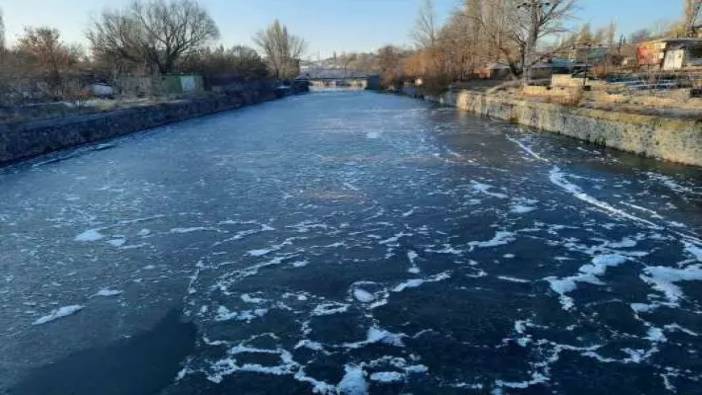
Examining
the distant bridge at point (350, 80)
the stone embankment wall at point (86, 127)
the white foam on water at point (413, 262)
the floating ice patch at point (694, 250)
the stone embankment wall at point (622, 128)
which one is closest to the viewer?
the white foam on water at point (413, 262)

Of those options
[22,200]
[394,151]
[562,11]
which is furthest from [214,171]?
[562,11]

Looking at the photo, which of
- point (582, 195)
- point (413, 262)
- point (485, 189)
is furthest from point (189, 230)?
point (582, 195)

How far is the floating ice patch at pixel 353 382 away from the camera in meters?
4.66

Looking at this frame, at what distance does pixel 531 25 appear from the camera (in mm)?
32781

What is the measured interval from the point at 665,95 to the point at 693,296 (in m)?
13.2

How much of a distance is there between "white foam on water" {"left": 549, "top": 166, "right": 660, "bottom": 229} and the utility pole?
20679 mm

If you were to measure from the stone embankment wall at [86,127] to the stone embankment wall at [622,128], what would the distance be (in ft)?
68.1

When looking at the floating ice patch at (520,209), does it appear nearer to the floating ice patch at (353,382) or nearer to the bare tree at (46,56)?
the floating ice patch at (353,382)

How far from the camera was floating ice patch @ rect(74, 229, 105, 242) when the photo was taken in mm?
8922

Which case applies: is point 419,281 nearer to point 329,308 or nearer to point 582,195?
point 329,308

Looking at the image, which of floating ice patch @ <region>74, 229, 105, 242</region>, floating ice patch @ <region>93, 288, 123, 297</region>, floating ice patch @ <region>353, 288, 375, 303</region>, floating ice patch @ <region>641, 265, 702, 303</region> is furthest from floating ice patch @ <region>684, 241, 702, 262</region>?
floating ice patch @ <region>74, 229, 105, 242</region>

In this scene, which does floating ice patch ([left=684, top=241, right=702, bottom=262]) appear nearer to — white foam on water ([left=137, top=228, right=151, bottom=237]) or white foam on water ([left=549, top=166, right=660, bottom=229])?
white foam on water ([left=549, top=166, right=660, bottom=229])

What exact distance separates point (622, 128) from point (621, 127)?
0.23ft

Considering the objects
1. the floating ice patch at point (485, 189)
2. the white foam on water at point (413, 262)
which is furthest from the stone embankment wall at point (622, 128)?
the white foam on water at point (413, 262)
